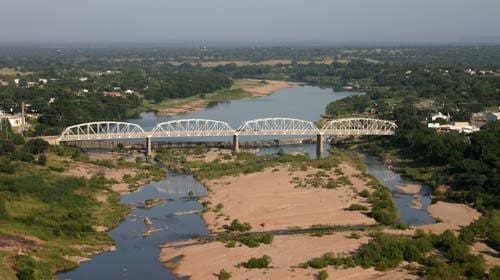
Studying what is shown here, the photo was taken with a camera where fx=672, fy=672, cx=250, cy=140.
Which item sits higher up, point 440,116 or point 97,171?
point 440,116

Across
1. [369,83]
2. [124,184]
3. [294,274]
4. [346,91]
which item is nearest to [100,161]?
[124,184]

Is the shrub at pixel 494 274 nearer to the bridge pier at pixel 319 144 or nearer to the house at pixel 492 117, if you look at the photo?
the bridge pier at pixel 319 144

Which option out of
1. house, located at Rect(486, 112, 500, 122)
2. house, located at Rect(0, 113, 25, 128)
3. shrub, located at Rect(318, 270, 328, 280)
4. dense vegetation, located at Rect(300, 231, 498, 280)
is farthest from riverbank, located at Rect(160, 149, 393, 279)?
house, located at Rect(486, 112, 500, 122)

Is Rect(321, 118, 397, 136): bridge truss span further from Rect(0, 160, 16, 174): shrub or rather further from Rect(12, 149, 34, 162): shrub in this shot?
Rect(0, 160, 16, 174): shrub

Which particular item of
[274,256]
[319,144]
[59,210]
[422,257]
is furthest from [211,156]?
[422,257]

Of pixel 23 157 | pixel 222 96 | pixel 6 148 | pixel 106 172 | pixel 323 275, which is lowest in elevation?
pixel 222 96

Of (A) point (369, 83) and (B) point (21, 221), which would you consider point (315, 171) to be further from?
(A) point (369, 83)

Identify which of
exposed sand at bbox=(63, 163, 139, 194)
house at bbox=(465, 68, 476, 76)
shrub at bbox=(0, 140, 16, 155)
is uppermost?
house at bbox=(465, 68, 476, 76)

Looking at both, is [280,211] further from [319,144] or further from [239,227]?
[319,144]
